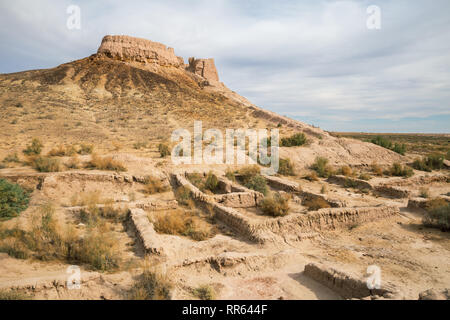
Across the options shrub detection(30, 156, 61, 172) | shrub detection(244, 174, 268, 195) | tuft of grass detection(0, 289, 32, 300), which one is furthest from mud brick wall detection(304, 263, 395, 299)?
shrub detection(30, 156, 61, 172)

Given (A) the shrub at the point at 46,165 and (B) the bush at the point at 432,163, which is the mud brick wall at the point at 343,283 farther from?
(B) the bush at the point at 432,163

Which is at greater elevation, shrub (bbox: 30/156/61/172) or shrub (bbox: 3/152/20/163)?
shrub (bbox: 3/152/20/163)

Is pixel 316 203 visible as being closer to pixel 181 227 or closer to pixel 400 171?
pixel 181 227

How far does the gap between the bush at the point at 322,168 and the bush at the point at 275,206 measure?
722 centimetres

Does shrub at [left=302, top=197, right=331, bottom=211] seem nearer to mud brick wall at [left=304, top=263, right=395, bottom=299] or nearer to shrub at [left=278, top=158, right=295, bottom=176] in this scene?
mud brick wall at [left=304, top=263, right=395, bottom=299]

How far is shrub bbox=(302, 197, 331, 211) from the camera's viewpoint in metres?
8.58

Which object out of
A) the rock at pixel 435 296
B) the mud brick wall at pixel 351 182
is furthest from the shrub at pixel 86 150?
the rock at pixel 435 296

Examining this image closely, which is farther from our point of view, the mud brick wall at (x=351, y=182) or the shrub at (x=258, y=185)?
the mud brick wall at (x=351, y=182)

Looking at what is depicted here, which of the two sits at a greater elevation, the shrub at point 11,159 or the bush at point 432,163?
the shrub at point 11,159

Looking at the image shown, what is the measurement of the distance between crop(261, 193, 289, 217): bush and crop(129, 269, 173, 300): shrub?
4586 mm

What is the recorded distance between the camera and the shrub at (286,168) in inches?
574

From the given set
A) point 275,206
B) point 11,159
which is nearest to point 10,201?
point 11,159

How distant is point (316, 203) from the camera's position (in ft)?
28.6
